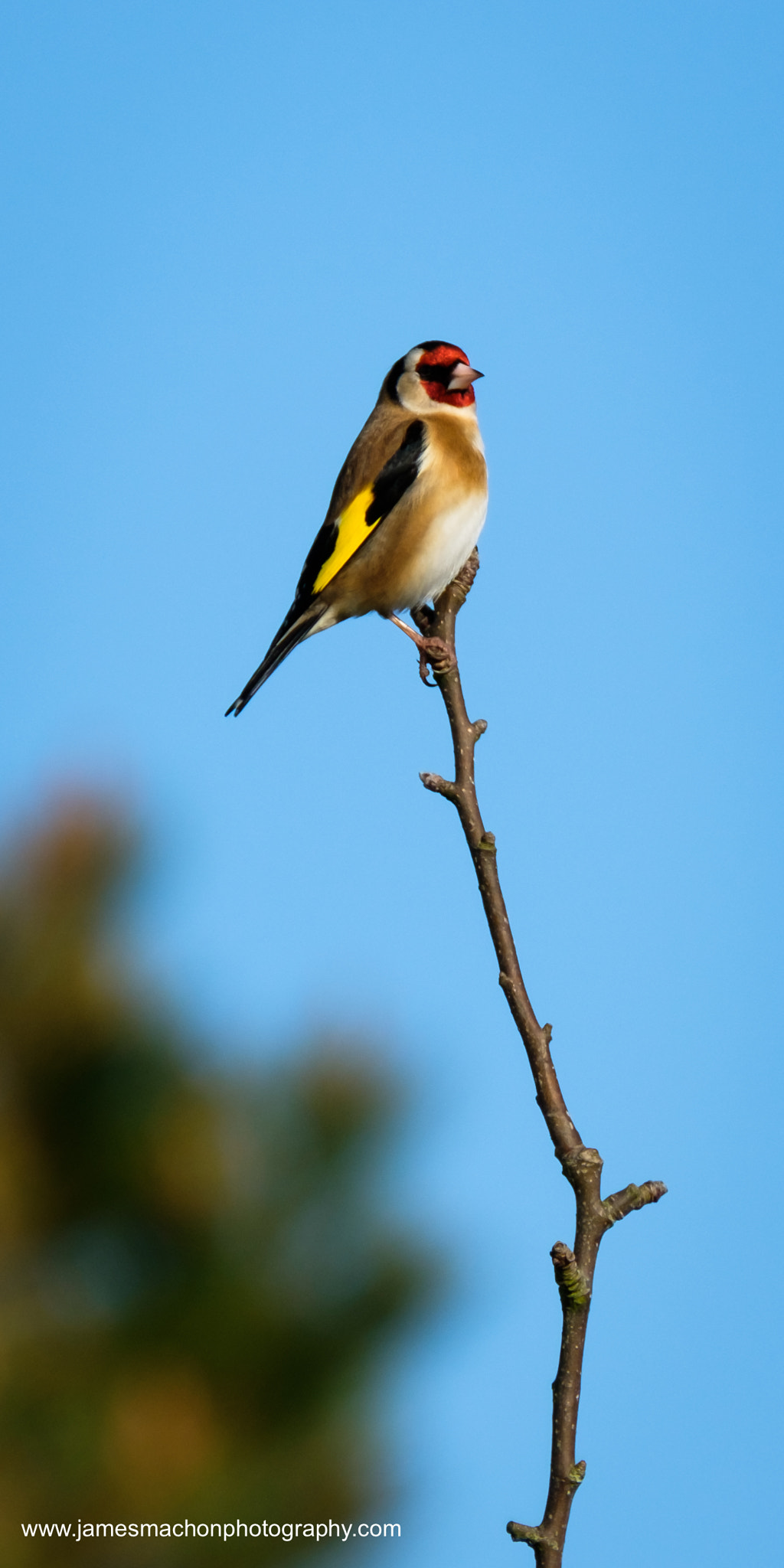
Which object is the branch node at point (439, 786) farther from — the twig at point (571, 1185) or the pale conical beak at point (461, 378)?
the pale conical beak at point (461, 378)

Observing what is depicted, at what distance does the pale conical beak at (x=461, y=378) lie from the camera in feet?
19.4

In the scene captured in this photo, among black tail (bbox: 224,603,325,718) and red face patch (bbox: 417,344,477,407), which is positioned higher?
red face patch (bbox: 417,344,477,407)

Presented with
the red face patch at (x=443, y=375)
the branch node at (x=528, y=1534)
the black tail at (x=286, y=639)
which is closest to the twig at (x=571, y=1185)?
the branch node at (x=528, y=1534)

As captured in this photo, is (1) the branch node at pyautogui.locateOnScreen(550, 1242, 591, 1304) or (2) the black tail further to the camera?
(2) the black tail

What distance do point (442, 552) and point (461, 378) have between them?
951mm

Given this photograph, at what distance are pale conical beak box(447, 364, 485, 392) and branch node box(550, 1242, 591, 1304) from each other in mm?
4480

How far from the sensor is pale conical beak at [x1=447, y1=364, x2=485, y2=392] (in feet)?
19.4

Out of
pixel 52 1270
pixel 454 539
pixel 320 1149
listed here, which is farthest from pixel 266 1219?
pixel 454 539

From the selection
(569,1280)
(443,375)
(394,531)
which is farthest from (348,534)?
(569,1280)

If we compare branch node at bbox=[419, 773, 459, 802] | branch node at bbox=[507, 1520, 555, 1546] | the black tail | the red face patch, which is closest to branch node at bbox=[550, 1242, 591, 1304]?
branch node at bbox=[507, 1520, 555, 1546]

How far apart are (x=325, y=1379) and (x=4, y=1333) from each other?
3.93ft

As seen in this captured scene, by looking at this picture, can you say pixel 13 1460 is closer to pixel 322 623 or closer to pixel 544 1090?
pixel 322 623

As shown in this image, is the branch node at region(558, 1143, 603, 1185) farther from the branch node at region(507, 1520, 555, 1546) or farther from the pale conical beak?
the pale conical beak

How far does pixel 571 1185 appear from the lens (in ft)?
6.71
